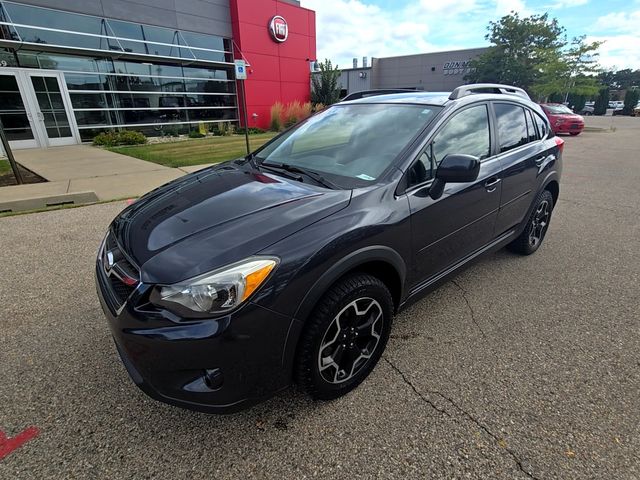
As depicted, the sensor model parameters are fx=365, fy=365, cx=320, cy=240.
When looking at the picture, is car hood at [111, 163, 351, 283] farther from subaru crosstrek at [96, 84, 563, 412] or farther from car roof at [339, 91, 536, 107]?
car roof at [339, 91, 536, 107]

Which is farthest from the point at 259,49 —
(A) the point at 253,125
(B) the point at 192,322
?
(B) the point at 192,322

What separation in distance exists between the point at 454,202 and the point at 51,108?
16929mm

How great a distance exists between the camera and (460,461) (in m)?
1.78

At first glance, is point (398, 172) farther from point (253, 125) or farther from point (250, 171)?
point (253, 125)

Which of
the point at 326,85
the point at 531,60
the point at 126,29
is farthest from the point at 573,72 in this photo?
the point at 126,29

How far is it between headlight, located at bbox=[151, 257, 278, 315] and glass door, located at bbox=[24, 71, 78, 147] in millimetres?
16240

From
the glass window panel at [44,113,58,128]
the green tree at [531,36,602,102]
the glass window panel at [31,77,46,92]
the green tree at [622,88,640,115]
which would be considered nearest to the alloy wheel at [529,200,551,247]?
the glass window panel at [44,113,58,128]

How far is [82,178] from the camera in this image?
318 inches

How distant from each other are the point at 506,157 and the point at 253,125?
795 inches

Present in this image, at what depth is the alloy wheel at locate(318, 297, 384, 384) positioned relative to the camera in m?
1.99

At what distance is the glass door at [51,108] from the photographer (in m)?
13.7

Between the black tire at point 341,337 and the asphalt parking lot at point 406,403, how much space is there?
15 cm

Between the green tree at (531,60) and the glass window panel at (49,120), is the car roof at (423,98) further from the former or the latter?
the green tree at (531,60)

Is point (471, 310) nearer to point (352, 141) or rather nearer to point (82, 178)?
point (352, 141)
